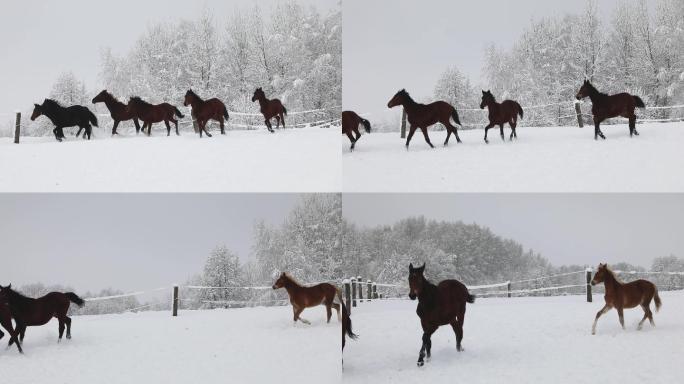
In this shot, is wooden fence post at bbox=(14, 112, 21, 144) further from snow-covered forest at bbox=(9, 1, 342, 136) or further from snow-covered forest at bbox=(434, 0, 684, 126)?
snow-covered forest at bbox=(434, 0, 684, 126)

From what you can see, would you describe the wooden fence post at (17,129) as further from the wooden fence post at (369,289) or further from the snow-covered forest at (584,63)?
the snow-covered forest at (584,63)

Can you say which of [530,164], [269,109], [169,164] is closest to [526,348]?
[530,164]

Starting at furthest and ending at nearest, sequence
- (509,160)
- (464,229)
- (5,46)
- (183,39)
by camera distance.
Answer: (183,39)
(464,229)
(5,46)
(509,160)

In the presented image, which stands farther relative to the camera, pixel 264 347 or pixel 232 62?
pixel 232 62

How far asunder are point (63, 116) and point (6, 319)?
6.43 feet

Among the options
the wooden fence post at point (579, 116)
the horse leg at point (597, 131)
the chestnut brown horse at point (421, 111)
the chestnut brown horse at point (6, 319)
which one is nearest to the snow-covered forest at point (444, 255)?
the chestnut brown horse at point (421, 111)

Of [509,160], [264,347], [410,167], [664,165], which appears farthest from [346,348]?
[664,165]

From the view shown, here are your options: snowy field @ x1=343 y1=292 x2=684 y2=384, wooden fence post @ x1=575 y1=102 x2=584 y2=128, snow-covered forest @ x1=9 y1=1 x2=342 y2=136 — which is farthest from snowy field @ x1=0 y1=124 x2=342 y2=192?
wooden fence post @ x1=575 y1=102 x2=584 y2=128

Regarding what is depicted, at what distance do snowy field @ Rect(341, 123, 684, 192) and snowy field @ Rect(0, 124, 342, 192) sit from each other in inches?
17.8

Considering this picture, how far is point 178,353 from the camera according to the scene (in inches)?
193

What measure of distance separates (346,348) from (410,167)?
6.00 feet

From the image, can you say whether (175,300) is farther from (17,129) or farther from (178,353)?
(17,129)

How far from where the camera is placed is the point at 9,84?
19.1 ft

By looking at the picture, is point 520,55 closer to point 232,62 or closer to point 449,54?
point 449,54
